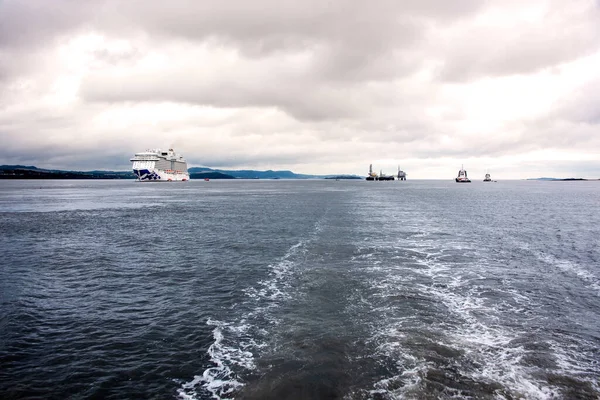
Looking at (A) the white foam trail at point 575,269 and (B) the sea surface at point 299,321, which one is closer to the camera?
(B) the sea surface at point 299,321

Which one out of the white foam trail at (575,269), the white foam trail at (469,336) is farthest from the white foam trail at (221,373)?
the white foam trail at (575,269)

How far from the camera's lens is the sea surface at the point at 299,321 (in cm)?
1156

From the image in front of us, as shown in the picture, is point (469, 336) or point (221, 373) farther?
point (469, 336)

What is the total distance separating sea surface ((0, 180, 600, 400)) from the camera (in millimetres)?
11562

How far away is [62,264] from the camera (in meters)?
27.2

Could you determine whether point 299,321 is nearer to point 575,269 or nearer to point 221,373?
point 221,373

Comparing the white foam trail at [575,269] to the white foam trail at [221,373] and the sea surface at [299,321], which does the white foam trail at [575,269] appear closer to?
the sea surface at [299,321]

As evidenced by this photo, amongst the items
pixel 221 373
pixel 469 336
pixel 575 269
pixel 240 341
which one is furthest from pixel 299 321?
pixel 575 269

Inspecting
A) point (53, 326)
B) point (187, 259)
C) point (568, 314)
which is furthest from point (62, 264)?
point (568, 314)

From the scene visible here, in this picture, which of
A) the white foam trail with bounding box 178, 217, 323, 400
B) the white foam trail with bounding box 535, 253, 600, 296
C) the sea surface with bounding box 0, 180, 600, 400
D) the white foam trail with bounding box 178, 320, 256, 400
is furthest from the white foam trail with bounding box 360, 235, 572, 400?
the white foam trail with bounding box 535, 253, 600, 296

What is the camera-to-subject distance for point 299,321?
1631 cm

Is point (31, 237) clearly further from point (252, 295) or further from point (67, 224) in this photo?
point (252, 295)

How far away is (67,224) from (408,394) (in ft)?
169

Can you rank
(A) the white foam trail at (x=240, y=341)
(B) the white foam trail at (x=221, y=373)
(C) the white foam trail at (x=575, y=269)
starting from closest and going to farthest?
(B) the white foam trail at (x=221, y=373), (A) the white foam trail at (x=240, y=341), (C) the white foam trail at (x=575, y=269)
